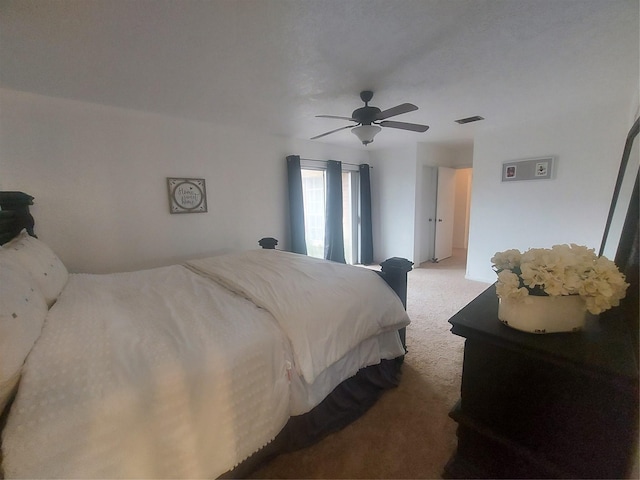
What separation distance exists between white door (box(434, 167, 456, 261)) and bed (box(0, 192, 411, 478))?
3.68 m

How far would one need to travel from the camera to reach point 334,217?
458 centimetres

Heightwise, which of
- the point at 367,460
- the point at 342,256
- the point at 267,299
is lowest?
the point at 367,460

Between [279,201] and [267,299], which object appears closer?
[267,299]

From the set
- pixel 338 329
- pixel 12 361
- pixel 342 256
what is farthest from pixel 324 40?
pixel 342 256

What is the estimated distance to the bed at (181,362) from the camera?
0.82 metres

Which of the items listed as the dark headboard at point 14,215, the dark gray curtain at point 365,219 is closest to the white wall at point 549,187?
the dark gray curtain at point 365,219

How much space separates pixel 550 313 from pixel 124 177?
11.4ft

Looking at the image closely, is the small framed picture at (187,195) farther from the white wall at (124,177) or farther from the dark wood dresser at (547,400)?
the dark wood dresser at (547,400)

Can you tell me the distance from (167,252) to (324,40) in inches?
106

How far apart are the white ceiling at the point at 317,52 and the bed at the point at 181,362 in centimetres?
123

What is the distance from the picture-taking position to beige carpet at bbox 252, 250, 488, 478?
132 centimetres

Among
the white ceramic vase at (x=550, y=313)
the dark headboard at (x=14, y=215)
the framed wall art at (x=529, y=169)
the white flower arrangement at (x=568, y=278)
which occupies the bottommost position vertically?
the white ceramic vase at (x=550, y=313)

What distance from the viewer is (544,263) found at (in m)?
0.84

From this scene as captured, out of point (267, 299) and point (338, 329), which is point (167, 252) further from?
point (338, 329)
